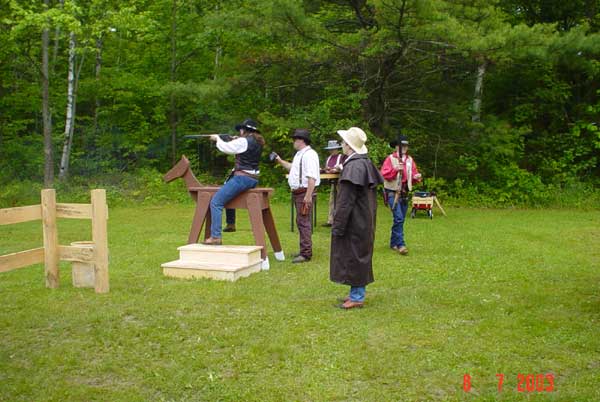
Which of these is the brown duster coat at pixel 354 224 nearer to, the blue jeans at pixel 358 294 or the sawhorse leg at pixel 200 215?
the blue jeans at pixel 358 294

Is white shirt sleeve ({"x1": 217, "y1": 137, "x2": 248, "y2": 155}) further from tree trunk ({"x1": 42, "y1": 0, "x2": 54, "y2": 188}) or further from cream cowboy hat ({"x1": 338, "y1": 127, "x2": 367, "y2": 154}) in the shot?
tree trunk ({"x1": 42, "y1": 0, "x2": 54, "y2": 188})

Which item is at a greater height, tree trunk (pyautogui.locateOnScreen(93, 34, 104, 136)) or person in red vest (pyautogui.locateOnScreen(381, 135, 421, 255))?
tree trunk (pyautogui.locateOnScreen(93, 34, 104, 136))

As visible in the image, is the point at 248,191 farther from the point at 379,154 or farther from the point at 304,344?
the point at 379,154

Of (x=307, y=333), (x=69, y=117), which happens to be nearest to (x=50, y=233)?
(x=307, y=333)

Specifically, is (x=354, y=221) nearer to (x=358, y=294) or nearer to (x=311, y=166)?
(x=358, y=294)

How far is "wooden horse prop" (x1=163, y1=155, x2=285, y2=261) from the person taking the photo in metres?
8.35

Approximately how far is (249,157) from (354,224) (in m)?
2.83

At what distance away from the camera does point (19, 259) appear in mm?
6266

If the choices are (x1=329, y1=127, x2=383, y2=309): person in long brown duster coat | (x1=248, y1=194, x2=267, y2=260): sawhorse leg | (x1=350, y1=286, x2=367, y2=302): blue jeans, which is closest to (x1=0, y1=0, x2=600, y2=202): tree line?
(x1=248, y1=194, x2=267, y2=260): sawhorse leg

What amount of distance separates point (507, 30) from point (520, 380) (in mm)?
12181

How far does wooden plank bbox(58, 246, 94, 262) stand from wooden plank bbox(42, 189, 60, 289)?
66mm

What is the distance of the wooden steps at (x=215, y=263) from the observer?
7313mm

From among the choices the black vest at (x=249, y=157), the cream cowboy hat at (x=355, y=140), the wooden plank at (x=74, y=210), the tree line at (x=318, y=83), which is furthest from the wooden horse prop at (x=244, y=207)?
the tree line at (x=318, y=83)

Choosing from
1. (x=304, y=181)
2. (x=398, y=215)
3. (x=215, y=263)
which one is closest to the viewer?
(x=215, y=263)
